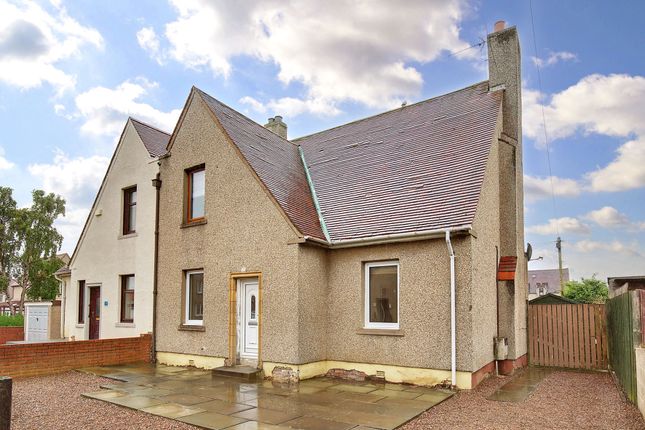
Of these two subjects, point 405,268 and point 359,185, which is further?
point 359,185

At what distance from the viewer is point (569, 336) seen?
43.9 ft

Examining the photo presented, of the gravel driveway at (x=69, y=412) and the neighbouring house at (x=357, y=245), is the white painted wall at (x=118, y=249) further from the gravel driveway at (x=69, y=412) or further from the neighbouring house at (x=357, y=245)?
the gravel driveway at (x=69, y=412)

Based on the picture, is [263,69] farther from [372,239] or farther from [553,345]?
[553,345]

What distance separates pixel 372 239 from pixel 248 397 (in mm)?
4303

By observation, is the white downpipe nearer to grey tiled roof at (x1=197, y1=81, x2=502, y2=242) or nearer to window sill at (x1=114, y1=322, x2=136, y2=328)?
grey tiled roof at (x1=197, y1=81, x2=502, y2=242)

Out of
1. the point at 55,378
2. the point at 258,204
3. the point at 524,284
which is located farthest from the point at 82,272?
the point at 524,284

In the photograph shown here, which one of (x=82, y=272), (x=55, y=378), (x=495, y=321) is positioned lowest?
(x=55, y=378)

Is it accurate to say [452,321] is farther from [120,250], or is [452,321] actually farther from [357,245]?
[120,250]

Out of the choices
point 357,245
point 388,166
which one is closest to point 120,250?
point 357,245

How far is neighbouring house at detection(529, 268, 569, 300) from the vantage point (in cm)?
6738

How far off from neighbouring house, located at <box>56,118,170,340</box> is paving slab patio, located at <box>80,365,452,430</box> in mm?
4354

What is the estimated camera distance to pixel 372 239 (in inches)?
420

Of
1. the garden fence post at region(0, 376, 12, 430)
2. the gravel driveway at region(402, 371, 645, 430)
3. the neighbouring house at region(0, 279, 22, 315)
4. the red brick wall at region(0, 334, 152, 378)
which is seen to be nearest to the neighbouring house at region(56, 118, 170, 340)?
the red brick wall at region(0, 334, 152, 378)

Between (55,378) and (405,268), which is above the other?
(405,268)
